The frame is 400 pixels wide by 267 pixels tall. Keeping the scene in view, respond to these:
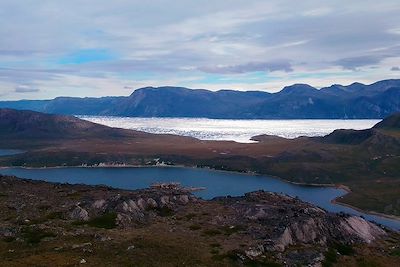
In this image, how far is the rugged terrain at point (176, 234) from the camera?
2985 inches

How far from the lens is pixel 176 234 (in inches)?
3489

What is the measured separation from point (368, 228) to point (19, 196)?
84.8m

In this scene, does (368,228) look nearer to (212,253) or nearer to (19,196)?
(212,253)

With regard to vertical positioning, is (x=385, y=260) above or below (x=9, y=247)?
below

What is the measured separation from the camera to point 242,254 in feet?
257

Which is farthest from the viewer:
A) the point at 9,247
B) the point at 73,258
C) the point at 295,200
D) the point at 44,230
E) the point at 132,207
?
the point at 295,200

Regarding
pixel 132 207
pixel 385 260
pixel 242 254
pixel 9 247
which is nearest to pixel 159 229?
pixel 132 207

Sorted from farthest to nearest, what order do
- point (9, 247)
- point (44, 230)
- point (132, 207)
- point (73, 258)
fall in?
point (132, 207) < point (44, 230) < point (9, 247) < point (73, 258)

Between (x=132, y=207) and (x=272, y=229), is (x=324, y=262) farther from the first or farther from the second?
(x=132, y=207)

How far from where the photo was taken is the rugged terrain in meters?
75.8

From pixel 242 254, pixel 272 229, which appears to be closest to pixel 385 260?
pixel 272 229

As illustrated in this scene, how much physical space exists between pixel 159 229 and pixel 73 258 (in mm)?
22965

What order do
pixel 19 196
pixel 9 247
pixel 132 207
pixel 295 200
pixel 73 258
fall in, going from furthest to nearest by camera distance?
pixel 295 200
pixel 19 196
pixel 132 207
pixel 9 247
pixel 73 258

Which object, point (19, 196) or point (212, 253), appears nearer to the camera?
point (212, 253)
